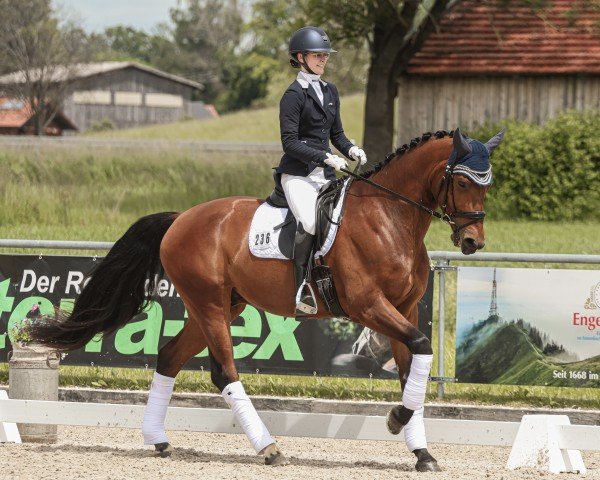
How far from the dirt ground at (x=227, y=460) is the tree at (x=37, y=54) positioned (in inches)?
1252

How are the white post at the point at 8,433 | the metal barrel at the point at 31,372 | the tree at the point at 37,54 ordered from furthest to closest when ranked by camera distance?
the tree at the point at 37,54
the metal barrel at the point at 31,372
the white post at the point at 8,433

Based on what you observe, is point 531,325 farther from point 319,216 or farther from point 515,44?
point 515,44

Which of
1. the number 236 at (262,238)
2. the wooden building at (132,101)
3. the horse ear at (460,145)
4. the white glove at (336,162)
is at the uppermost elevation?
the horse ear at (460,145)

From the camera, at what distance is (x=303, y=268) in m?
7.96

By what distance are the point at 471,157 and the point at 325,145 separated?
108cm

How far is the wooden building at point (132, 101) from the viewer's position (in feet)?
294

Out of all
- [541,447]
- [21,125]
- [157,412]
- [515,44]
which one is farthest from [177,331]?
[21,125]

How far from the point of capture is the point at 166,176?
24.8 meters

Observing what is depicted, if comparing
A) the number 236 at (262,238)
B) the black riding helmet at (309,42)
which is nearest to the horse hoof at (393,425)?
the number 236 at (262,238)

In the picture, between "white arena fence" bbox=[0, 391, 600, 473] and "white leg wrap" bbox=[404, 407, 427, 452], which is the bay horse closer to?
"white leg wrap" bbox=[404, 407, 427, 452]

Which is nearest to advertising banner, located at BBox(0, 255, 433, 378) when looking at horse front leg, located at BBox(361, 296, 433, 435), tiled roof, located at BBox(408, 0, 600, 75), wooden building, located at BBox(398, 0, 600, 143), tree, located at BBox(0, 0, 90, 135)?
horse front leg, located at BBox(361, 296, 433, 435)

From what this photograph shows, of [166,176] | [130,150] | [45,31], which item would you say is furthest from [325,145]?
[45,31]

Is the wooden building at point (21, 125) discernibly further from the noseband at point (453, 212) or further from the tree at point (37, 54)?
the noseband at point (453, 212)

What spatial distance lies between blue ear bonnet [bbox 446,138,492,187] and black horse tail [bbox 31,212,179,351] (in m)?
2.36
